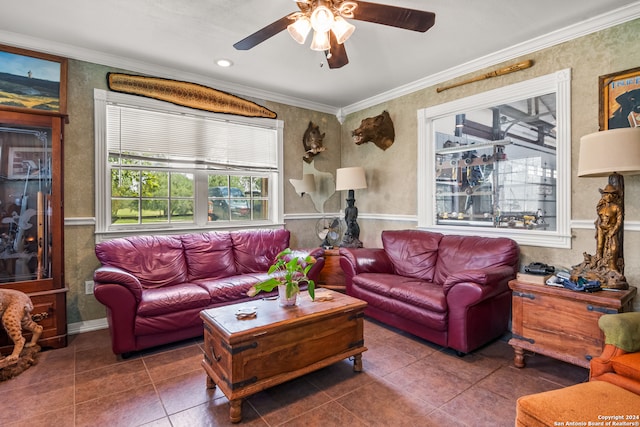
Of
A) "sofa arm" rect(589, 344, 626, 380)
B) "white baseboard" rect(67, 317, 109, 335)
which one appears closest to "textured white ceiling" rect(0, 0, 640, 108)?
"sofa arm" rect(589, 344, 626, 380)

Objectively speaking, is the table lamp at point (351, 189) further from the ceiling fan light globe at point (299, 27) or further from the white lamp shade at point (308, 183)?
the ceiling fan light globe at point (299, 27)

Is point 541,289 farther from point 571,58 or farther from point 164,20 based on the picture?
point 164,20

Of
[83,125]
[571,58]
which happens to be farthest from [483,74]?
[83,125]

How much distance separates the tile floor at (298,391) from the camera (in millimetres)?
1822

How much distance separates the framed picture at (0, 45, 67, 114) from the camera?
9.04 feet

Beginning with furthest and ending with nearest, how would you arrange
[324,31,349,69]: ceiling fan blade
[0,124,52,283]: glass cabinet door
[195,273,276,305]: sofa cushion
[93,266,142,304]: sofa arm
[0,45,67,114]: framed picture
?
[195,273,276,305]: sofa cushion
[0,45,67,114]: framed picture
[0,124,52,283]: glass cabinet door
[93,266,142,304]: sofa arm
[324,31,349,69]: ceiling fan blade

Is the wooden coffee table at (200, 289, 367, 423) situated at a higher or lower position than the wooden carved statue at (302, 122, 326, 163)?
lower

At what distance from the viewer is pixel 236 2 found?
2.29 metres

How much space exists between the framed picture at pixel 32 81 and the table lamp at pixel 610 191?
424 centimetres

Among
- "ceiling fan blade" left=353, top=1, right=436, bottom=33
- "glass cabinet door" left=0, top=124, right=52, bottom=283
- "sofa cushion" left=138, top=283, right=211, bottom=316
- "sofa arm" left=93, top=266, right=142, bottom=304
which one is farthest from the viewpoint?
"glass cabinet door" left=0, top=124, right=52, bottom=283

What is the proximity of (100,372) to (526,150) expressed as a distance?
4128 millimetres

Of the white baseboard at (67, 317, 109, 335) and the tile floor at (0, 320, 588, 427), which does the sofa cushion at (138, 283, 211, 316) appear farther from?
the white baseboard at (67, 317, 109, 335)

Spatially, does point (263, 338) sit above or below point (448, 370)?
above

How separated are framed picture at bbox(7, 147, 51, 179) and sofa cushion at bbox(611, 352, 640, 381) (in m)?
4.14
